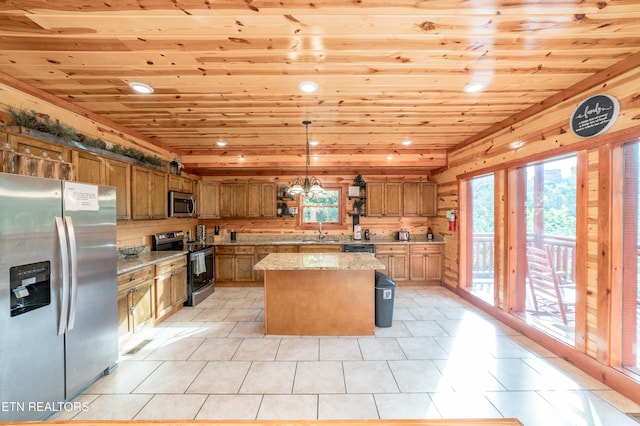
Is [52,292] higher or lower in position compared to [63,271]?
lower

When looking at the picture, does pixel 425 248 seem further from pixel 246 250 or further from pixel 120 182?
pixel 120 182

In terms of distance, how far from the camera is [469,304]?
172 inches

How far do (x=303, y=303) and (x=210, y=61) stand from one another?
2736 millimetres

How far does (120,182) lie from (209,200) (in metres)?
2.29

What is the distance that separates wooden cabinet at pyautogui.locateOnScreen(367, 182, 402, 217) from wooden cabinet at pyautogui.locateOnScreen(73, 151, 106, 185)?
450 centimetres

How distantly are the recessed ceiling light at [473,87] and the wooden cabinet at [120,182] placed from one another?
400 cm

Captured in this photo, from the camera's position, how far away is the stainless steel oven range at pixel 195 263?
4.34 meters

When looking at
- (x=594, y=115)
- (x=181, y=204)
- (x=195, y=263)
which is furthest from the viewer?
(x=181, y=204)

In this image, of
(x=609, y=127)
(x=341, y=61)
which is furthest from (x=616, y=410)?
(x=341, y=61)

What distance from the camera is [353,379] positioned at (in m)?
2.44

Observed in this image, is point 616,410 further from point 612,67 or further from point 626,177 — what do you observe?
point 612,67

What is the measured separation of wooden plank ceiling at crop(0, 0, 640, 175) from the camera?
1641 millimetres

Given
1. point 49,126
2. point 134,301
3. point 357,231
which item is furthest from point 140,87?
point 357,231

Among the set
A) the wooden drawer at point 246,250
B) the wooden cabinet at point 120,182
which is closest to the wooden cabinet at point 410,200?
the wooden drawer at point 246,250
